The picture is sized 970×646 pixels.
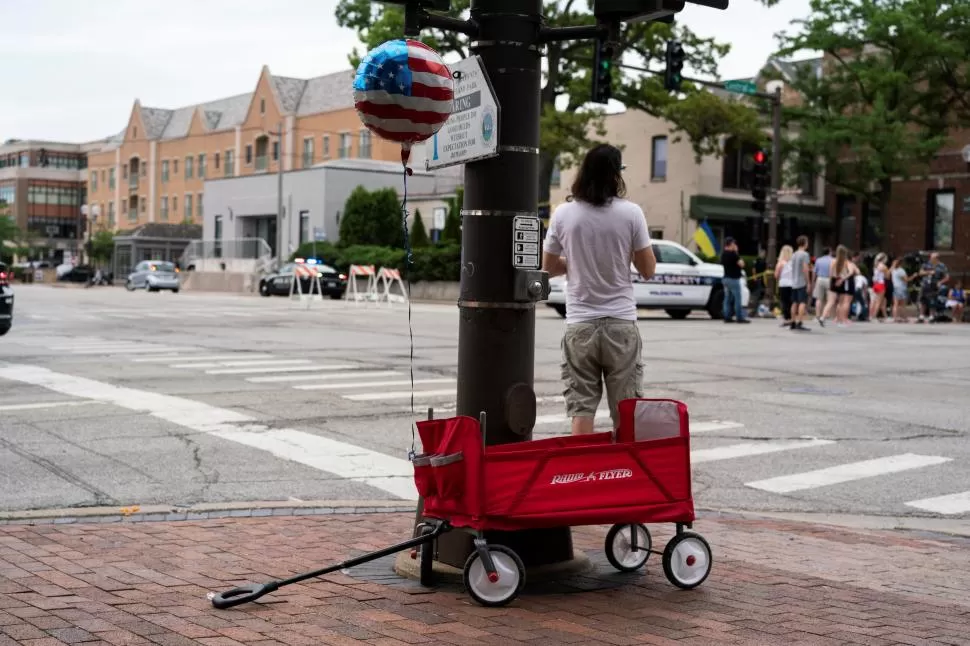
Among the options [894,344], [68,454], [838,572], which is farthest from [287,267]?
[838,572]

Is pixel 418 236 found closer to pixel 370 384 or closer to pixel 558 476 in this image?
pixel 370 384

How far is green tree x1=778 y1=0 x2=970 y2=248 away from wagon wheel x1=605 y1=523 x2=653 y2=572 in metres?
39.1

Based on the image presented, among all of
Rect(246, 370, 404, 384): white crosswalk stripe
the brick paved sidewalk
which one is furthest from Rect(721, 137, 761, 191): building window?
the brick paved sidewalk

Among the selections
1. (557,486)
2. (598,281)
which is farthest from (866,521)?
(557,486)

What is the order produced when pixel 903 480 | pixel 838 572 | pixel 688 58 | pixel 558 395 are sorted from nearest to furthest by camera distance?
pixel 838 572 < pixel 903 480 < pixel 558 395 < pixel 688 58

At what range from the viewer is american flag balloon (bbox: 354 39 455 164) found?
5211mm

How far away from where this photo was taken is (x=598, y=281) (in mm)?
6293

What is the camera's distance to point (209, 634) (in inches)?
169

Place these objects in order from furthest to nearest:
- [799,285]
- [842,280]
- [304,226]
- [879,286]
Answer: [304,226], [879,286], [842,280], [799,285]

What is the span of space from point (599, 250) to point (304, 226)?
60.1 metres

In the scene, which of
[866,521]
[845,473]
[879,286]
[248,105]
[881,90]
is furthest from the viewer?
[248,105]

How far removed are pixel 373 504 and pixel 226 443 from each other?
8.09 ft

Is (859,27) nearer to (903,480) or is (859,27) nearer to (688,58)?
(688,58)

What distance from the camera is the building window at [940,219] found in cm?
4797
